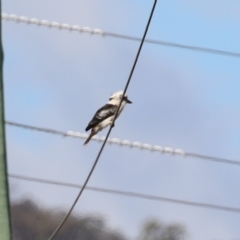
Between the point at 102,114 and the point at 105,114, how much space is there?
0.03m

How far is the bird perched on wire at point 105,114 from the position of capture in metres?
6.98

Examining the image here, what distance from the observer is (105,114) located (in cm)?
719

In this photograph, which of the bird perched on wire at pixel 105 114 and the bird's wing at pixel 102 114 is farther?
the bird's wing at pixel 102 114

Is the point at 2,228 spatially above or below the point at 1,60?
below

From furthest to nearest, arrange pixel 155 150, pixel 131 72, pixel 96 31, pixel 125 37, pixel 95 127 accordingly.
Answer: pixel 95 127
pixel 125 37
pixel 96 31
pixel 155 150
pixel 131 72

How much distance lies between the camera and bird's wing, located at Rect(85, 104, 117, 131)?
7.08 metres

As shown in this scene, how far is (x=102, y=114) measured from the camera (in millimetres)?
7199

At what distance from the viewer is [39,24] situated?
4754 mm

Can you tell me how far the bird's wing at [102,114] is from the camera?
708 centimetres

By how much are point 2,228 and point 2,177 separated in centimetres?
21

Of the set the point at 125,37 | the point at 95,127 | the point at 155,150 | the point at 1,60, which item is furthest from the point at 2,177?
the point at 95,127

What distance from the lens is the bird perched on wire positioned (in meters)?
6.98

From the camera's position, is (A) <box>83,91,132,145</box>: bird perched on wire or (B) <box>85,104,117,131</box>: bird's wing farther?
(B) <box>85,104,117,131</box>: bird's wing

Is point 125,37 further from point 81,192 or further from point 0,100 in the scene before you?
point 0,100
